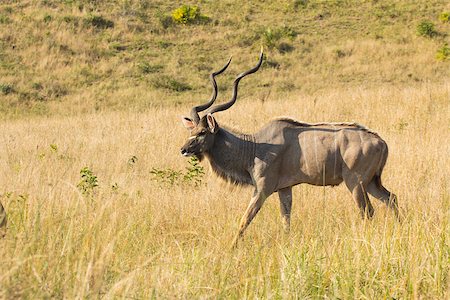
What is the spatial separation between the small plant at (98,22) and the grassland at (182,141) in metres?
0.15

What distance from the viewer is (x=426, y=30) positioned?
2659 centimetres

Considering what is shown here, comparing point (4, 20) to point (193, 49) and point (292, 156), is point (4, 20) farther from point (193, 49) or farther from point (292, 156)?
point (292, 156)

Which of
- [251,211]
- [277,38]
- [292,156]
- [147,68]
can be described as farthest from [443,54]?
[251,211]

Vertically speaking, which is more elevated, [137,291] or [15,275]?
[15,275]

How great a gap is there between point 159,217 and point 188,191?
1.58 meters

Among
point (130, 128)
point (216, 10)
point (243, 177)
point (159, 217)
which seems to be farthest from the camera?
point (216, 10)

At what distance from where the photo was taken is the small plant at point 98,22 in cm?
2753

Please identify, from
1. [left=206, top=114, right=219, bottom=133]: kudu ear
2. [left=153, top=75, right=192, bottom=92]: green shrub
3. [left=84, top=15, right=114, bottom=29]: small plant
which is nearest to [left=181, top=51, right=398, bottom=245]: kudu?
[left=206, top=114, right=219, bottom=133]: kudu ear

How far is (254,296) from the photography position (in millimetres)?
3750

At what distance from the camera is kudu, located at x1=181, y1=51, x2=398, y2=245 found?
6402 mm

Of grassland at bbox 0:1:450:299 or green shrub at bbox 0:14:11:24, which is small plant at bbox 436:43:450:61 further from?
green shrub at bbox 0:14:11:24

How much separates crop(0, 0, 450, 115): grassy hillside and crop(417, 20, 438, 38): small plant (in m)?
0.16

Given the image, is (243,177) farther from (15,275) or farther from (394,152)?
(15,275)

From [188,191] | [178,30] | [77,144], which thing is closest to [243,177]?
[188,191]
